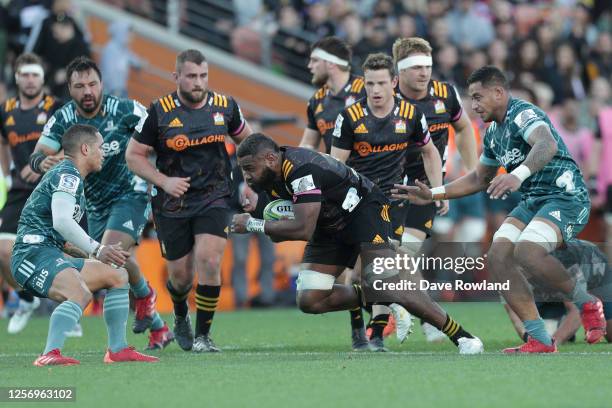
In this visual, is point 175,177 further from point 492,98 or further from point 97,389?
point 97,389

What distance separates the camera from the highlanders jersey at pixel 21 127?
1363 centimetres

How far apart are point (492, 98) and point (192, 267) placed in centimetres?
321

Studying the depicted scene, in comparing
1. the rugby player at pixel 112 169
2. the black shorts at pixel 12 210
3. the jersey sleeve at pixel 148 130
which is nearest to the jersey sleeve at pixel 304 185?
the jersey sleeve at pixel 148 130

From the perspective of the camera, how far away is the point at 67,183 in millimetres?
9664

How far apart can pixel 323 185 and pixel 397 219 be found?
2126 millimetres

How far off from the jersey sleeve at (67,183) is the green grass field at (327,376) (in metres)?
1.33

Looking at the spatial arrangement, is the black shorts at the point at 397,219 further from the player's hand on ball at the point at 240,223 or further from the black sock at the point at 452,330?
the player's hand on ball at the point at 240,223

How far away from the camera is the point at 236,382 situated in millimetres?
8367

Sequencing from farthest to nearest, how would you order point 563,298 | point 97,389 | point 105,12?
point 105,12 → point 563,298 → point 97,389

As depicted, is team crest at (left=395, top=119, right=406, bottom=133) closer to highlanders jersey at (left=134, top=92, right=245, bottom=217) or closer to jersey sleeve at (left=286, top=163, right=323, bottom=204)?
highlanders jersey at (left=134, top=92, right=245, bottom=217)

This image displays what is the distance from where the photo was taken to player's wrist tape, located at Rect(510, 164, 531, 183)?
9766 millimetres

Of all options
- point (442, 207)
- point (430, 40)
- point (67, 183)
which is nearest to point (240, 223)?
point (67, 183)

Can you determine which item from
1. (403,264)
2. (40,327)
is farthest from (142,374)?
(40,327)

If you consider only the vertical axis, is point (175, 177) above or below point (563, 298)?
above
